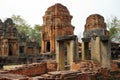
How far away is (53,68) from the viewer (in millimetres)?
13938

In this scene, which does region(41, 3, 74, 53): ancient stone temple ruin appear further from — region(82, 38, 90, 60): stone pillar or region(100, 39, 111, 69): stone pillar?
region(100, 39, 111, 69): stone pillar

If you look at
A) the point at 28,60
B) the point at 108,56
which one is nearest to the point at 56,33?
→ the point at 28,60

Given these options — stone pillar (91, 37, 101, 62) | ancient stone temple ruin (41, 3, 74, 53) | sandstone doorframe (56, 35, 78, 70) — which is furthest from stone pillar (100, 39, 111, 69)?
ancient stone temple ruin (41, 3, 74, 53)

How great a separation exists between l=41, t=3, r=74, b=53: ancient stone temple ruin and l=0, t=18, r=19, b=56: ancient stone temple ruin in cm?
358

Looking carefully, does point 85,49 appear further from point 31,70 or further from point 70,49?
point 31,70

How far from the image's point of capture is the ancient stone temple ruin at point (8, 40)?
76.9 ft

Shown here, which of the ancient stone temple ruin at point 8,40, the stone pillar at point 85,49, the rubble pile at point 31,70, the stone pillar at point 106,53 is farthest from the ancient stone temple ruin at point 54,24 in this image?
the stone pillar at point 106,53

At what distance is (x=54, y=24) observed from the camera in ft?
85.0

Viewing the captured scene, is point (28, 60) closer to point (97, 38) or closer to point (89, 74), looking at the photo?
point (97, 38)

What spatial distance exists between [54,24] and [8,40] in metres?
5.33

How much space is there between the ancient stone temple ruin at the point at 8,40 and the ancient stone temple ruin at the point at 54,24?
358 cm

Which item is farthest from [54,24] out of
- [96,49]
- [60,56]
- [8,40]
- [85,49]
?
[96,49]

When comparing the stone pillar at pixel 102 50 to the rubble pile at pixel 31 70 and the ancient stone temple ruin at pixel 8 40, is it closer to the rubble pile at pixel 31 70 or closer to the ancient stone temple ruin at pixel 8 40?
the rubble pile at pixel 31 70

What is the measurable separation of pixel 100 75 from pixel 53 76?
333 centimetres
